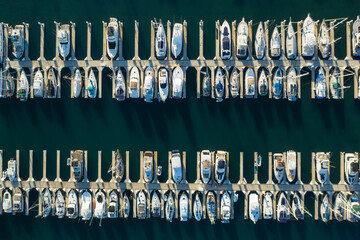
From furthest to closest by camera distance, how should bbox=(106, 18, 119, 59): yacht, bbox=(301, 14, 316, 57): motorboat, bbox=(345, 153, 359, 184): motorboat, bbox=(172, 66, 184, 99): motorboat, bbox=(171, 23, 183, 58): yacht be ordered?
1. bbox=(171, 23, 183, 58): yacht
2. bbox=(106, 18, 119, 59): yacht
3. bbox=(172, 66, 184, 99): motorboat
4. bbox=(345, 153, 359, 184): motorboat
5. bbox=(301, 14, 316, 57): motorboat

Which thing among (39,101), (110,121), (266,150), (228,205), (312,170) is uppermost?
(39,101)

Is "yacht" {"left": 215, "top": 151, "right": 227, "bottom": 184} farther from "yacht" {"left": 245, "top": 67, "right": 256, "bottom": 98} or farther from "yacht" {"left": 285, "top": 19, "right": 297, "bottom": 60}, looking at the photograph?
"yacht" {"left": 285, "top": 19, "right": 297, "bottom": 60}

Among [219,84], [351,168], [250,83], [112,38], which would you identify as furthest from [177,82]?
[351,168]

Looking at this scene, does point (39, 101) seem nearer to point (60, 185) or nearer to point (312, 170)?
point (60, 185)

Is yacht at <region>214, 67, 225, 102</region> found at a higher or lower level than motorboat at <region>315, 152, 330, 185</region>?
higher

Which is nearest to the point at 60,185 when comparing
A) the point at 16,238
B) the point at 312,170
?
the point at 16,238

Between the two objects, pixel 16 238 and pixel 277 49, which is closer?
pixel 277 49

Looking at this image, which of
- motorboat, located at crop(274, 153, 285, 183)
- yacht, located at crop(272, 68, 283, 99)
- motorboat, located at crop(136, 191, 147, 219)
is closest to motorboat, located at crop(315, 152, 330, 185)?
motorboat, located at crop(274, 153, 285, 183)
